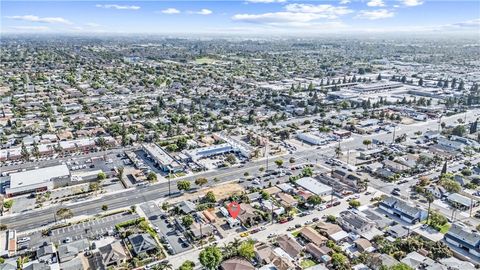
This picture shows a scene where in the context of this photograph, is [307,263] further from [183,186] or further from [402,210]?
[183,186]

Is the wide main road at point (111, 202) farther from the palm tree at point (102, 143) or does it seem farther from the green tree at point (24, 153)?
the green tree at point (24, 153)

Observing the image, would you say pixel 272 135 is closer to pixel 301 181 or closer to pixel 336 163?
pixel 336 163

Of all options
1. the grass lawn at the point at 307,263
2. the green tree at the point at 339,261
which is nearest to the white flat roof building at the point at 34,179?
the grass lawn at the point at 307,263

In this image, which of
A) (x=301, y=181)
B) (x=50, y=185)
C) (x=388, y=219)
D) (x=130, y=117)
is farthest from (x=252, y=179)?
(x=130, y=117)

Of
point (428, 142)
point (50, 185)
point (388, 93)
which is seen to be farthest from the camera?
point (388, 93)

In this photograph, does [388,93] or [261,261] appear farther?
[388,93]
